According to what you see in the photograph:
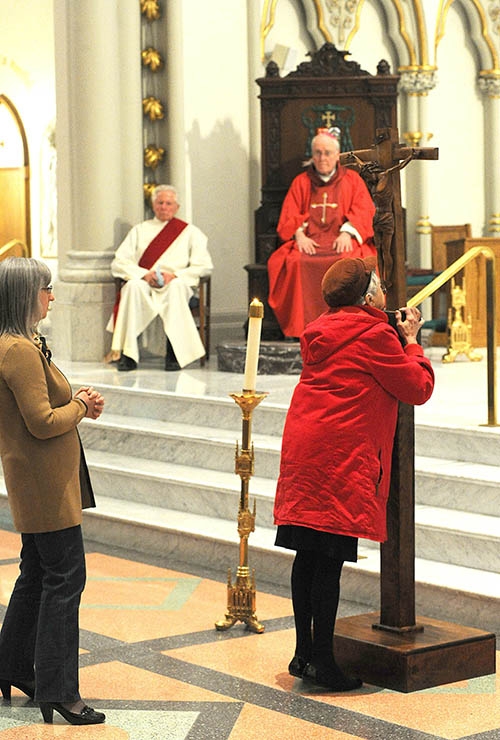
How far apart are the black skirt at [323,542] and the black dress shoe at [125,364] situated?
5.42 m

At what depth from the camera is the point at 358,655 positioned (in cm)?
455

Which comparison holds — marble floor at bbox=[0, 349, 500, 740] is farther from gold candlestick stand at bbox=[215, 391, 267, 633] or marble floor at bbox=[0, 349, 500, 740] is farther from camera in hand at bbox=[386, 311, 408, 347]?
camera in hand at bbox=[386, 311, 408, 347]

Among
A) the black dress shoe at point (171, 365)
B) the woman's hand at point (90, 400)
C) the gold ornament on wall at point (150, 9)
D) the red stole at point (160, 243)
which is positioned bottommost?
the black dress shoe at point (171, 365)

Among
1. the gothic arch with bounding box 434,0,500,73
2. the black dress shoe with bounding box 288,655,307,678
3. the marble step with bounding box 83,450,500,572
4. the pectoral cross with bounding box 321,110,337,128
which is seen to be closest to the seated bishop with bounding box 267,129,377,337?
the pectoral cross with bounding box 321,110,337,128

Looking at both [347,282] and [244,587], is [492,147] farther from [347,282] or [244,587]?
[347,282]

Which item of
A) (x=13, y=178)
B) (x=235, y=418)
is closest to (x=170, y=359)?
(x=235, y=418)

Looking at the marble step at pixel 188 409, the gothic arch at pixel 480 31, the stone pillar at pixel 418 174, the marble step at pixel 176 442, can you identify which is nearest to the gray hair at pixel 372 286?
the marble step at pixel 176 442

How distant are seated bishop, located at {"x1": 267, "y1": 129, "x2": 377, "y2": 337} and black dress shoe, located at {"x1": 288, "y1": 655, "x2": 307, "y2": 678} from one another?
16.1 ft

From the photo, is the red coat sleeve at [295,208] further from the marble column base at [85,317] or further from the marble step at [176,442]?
the marble step at [176,442]

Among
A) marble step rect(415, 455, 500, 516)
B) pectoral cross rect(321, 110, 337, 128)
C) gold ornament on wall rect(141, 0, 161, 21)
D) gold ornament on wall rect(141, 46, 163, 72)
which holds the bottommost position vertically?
marble step rect(415, 455, 500, 516)

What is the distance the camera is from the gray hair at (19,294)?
159 inches

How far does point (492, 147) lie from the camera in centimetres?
1236

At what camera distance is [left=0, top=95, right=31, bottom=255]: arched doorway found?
13.9 m

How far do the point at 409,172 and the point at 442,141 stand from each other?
44 cm
